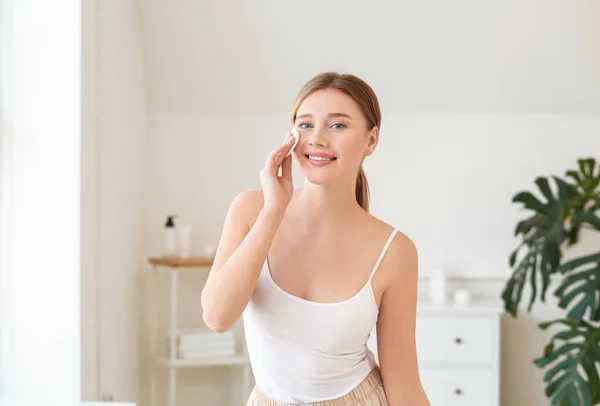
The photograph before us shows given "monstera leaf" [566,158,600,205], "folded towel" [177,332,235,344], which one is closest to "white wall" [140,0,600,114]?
"monstera leaf" [566,158,600,205]

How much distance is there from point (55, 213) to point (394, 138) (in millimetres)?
1909

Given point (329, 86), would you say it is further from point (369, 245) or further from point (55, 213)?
point (55, 213)

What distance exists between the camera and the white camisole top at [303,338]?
1.21m

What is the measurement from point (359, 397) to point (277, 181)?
0.37 meters

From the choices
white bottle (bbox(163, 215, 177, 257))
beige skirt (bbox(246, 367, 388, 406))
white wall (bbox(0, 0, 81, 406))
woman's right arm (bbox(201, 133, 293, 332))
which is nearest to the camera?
woman's right arm (bbox(201, 133, 293, 332))

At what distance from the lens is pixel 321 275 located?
124cm

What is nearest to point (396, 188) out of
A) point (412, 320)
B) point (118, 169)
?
point (118, 169)

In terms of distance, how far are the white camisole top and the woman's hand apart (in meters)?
0.11

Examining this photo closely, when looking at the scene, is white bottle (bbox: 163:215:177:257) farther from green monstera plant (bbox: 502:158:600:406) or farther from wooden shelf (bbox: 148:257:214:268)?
green monstera plant (bbox: 502:158:600:406)

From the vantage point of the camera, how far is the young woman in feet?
3.90

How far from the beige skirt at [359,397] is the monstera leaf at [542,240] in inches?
85.9

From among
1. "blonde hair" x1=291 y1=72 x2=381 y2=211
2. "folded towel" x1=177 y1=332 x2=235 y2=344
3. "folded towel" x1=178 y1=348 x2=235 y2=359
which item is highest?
"blonde hair" x1=291 y1=72 x2=381 y2=211

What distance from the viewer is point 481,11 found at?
11.9 feet

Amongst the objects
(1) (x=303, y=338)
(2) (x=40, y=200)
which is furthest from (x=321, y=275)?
(2) (x=40, y=200)
